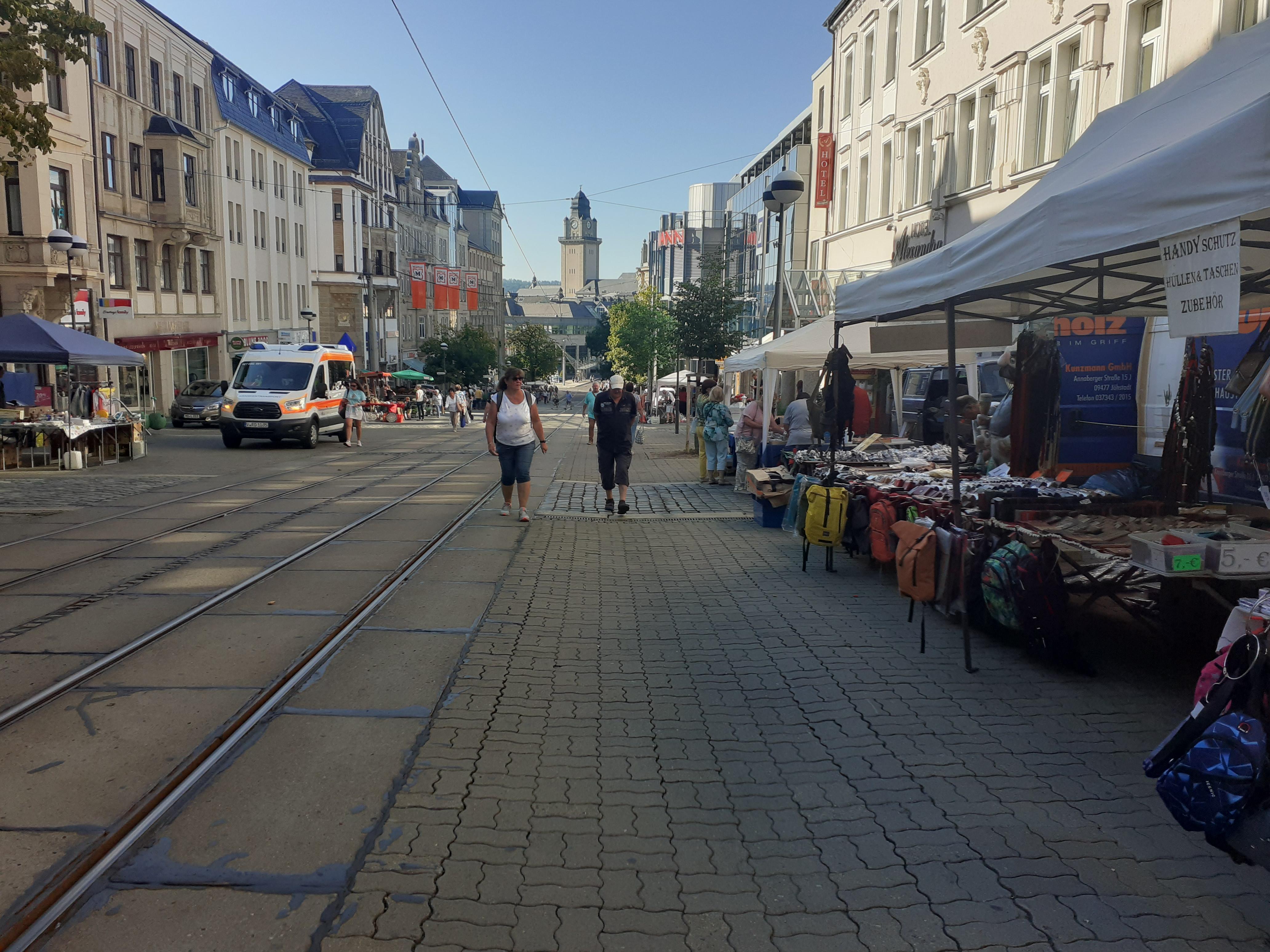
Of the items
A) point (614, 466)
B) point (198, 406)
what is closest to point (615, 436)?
point (614, 466)

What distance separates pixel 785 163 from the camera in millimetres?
50812

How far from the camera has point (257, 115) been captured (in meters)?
49.4

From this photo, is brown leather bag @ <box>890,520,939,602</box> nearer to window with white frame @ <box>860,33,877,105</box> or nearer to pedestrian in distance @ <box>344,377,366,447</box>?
pedestrian in distance @ <box>344,377,366,447</box>

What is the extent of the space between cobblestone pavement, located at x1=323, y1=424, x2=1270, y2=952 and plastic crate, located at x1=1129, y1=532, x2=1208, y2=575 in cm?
76

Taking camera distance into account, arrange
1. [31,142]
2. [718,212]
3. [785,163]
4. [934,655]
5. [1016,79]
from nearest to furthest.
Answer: [934,655] → [31,142] → [1016,79] → [785,163] → [718,212]

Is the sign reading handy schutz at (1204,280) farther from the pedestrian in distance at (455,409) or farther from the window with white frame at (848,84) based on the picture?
the pedestrian in distance at (455,409)

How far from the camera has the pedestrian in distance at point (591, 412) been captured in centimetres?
1301

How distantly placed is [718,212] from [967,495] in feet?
469

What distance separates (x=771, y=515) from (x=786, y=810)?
823cm

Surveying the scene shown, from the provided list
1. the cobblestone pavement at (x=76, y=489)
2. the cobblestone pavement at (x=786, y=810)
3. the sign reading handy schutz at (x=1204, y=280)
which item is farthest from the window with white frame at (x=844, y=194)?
the sign reading handy schutz at (x=1204, y=280)

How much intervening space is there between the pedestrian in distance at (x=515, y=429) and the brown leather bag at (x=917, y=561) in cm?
540

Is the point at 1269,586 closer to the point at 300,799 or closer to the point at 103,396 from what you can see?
the point at 300,799

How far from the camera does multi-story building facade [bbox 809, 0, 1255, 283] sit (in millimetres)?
15805

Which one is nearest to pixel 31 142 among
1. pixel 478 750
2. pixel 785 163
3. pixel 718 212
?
pixel 478 750
